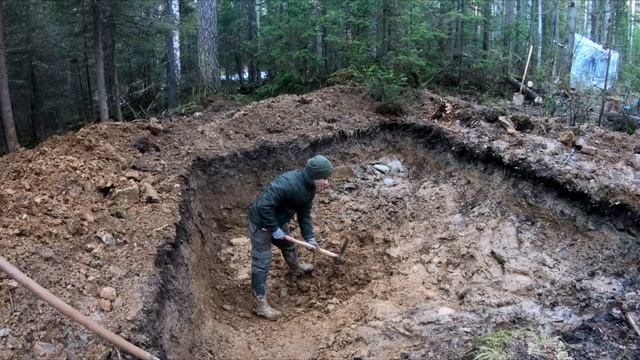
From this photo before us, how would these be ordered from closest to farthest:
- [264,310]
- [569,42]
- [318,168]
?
[318,168] < [264,310] < [569,42]

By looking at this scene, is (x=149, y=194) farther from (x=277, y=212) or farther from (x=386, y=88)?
(x=386, y=88)

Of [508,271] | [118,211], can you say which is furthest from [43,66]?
[508,271]

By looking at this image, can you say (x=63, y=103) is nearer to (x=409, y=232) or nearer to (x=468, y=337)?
(x=409, y=232)

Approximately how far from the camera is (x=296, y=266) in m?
6.51

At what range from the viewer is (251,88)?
647 inches

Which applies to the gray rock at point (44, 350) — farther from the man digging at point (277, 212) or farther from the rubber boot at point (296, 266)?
the rubber boot at point (296, 266)

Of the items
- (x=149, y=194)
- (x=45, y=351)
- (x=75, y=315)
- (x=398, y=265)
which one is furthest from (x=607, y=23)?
(x=45, y=351)

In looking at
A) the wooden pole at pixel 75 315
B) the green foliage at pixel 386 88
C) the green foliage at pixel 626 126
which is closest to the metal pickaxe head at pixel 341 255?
A: the wooden pole at pixel 75 315

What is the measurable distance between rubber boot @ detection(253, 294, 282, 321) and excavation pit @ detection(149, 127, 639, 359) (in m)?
0.08

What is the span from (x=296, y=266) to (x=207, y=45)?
31.3ft

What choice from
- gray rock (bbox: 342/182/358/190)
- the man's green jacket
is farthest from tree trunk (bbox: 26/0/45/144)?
the man's green jacket

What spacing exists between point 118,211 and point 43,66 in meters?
14.2

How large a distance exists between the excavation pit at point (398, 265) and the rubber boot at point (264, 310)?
0.28 ft

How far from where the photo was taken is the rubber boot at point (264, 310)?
19.2 feet
